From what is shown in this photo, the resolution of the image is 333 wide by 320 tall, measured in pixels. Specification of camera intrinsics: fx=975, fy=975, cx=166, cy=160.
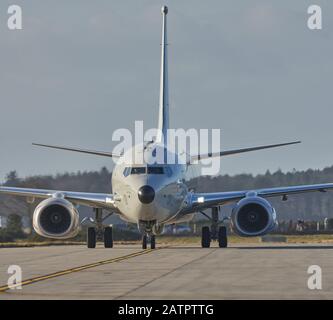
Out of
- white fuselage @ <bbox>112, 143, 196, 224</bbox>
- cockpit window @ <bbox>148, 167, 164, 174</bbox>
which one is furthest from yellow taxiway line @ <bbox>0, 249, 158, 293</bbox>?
cockpit window @ <bbox>148, 167, 164, 174</bbox>

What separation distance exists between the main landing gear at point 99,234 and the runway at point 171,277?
10.5 metres

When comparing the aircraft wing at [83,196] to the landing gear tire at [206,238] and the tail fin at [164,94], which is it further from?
the tail fin at [164,94]

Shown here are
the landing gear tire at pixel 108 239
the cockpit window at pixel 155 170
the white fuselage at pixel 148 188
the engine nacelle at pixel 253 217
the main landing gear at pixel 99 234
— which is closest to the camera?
the white fuselage at pixel 148 188

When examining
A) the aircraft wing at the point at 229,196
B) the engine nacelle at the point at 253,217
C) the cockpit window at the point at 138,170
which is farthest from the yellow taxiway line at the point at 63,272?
the aircraft wing at the point at 229,196

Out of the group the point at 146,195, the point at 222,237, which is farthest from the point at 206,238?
the point at 146,195

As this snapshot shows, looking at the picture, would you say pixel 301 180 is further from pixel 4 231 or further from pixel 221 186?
pixel 4 231

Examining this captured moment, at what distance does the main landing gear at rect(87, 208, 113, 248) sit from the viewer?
143 ft

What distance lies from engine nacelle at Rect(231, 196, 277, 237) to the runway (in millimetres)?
8094

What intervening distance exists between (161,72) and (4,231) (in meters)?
15.5

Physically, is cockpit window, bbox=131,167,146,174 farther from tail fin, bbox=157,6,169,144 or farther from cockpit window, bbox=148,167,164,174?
tail fin, bbox=157,6,169,144

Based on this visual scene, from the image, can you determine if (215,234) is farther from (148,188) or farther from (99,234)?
(148,188)

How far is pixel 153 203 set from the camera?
36.8 metres

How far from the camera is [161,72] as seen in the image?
1986 inches

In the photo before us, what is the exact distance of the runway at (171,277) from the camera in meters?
18.4
